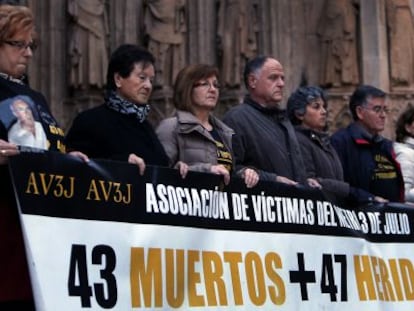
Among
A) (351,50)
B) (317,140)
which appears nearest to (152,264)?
(317,140)

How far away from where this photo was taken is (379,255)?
5195 mm

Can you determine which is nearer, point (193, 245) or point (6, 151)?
point (6, 151)

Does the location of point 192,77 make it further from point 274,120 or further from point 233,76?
point 233,76

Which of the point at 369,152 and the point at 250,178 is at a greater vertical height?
the point at 369,152

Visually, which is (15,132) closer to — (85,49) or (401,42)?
(85,49)

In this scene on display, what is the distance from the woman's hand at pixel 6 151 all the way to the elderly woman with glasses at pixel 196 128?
1.50 meters

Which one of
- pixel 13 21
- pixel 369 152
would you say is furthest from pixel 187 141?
pixel 369 152

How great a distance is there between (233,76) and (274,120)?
17.5 ft

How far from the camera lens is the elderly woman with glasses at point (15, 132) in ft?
11.5

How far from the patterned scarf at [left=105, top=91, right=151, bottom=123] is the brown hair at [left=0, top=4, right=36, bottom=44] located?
0.85 m

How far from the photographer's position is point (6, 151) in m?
3.37

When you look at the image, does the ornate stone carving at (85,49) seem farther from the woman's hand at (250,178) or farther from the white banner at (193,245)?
the woman's hand at (250,178)

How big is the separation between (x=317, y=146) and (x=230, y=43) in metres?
5.14

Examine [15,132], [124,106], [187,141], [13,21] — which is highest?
[13,21]
